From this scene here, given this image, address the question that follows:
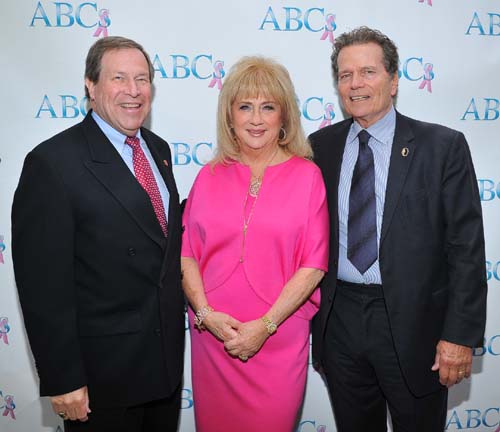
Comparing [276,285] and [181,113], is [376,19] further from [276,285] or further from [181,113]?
[276,285]

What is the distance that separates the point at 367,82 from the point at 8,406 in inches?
96.6

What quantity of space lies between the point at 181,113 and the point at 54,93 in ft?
2.03

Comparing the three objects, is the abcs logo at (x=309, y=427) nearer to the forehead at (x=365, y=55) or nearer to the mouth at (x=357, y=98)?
the mouth at (x=357, y=98)

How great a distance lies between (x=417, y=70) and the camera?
8.39 feet

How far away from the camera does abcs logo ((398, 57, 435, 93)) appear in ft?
8.37

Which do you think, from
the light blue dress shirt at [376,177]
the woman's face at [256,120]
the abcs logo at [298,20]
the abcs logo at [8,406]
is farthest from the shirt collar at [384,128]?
the abcs logo at [8,406]

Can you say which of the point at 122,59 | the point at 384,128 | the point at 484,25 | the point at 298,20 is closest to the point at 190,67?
the point at 298,20

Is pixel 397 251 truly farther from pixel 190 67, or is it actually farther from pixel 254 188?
pixel 190 67

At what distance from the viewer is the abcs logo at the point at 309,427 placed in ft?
9.37

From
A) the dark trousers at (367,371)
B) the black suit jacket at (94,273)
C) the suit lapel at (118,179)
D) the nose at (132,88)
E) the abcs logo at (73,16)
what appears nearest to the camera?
the black suit jacket at (94,273)

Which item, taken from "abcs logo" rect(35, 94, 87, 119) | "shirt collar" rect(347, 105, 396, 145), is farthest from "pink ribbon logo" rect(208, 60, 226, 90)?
"shirt collar" rect(347, 105, 396, 145)

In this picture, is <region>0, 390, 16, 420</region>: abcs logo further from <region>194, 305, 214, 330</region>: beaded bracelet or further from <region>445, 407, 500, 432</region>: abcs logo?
<region>445, 407, 500, 432</region>: abcs logo

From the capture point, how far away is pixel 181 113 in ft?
8.33

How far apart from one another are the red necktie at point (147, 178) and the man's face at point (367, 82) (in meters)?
0.84
